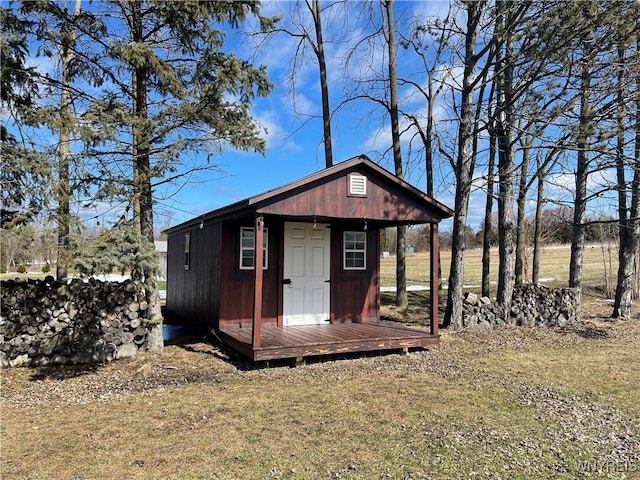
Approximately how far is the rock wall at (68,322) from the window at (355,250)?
4201mm

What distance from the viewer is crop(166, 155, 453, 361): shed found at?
23.4 ft

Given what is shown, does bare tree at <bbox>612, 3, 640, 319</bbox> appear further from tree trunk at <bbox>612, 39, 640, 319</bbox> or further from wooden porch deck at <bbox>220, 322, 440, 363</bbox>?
wooden porch deck at <bbox>220, 322, 440, 363</bbox>

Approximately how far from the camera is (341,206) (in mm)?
7598

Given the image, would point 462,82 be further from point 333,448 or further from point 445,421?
point 333,448

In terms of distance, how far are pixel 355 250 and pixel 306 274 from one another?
4.12ft

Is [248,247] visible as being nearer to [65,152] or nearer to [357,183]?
[357,183]

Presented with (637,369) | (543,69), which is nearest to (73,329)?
(637,369)

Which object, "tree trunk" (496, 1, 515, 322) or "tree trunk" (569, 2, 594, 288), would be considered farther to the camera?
"tree trunk" (496, 1, 515, 322)

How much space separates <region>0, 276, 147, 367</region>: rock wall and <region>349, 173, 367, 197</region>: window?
13.0 ft

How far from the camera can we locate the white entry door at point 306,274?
353 inches

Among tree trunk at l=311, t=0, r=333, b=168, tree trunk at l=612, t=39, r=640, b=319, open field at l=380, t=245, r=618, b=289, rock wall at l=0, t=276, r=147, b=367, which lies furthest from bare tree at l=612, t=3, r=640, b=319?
rock wall at l=0, t=276, r=147, b=367

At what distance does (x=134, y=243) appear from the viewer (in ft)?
19.4

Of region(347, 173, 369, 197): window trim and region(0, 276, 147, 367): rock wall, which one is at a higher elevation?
region(347, 173, 369, 197): window trim

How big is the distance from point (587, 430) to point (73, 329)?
272 inches
